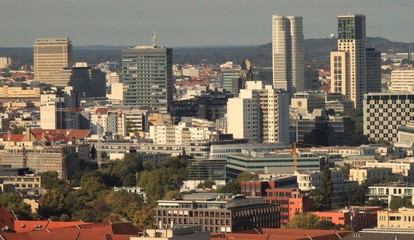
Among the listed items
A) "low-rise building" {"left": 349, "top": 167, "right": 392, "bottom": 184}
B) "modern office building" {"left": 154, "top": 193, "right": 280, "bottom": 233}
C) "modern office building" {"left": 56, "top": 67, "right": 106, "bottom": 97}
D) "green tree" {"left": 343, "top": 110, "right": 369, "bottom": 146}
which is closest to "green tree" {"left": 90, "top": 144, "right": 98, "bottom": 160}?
"green tree" {"left": 343, "top": 110, "right": 369, "bottom": 146}

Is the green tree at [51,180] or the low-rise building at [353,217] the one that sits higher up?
the green tree at [51,180]

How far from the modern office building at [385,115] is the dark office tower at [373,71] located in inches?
1094

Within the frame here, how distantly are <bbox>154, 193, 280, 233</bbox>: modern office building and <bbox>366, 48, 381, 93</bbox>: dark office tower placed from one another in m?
75.3

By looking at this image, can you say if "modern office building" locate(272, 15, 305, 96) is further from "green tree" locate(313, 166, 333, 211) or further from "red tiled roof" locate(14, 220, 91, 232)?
"red tiled roof" locate(14, 220, 91, 232)

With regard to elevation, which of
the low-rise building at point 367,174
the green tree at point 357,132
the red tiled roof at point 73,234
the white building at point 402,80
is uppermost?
the white building at point 402,80

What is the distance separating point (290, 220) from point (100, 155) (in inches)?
1439

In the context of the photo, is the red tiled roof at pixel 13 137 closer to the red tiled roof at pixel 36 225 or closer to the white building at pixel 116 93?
the white building at pixel 116 93

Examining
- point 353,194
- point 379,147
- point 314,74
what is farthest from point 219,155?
point 314,74

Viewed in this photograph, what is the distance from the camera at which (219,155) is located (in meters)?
96.2

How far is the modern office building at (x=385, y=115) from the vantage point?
112 metres

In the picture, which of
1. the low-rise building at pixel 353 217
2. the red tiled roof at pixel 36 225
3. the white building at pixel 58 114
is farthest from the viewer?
the white building at pixel 58 114

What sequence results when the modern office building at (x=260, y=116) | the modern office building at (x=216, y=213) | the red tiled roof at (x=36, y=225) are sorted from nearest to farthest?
1. the red tiled roof at (x=36, y=225)
2. the modern office building at (x=216, y=213)
3. the modern office building at (x=260, y=116)

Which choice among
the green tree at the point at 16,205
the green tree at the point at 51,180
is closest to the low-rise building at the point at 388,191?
the green tree at the point at 51,180

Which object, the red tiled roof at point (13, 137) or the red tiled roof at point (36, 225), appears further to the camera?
the red tiled roof at point (13, 137)
